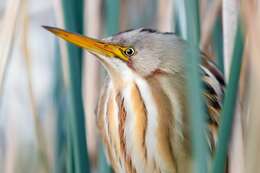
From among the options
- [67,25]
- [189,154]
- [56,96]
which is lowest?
[189,154]

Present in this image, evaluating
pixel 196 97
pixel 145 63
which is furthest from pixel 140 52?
pixel 196 97

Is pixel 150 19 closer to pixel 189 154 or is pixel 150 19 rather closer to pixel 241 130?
pixel 189 154

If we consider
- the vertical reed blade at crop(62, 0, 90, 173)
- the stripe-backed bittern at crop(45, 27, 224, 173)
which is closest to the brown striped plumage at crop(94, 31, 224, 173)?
the stripe-backed bittern at crop(45, 27, 224, 173)

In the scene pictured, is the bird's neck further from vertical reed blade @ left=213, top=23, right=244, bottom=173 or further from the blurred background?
vertical reed blade @ left=213, top=23, right=244, bottom=173

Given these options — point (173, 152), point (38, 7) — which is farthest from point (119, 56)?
point (38, 7)

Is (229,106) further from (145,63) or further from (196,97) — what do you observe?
(145,63)

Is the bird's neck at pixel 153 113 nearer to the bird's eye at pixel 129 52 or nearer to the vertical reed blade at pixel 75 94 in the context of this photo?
the bird's eye at pixel 129 52

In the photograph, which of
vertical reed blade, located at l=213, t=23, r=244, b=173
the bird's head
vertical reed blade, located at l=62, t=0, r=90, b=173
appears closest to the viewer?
vertical reed blade, located at l=213, t=23, r=244, b=173
